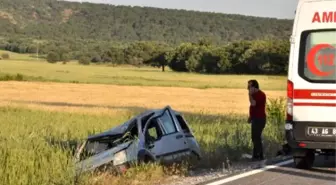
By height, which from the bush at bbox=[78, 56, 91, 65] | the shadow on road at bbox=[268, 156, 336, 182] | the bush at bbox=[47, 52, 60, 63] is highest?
the shadow on road at bbox=[268, 156, 336, 182]

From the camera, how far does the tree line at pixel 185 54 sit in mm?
103938

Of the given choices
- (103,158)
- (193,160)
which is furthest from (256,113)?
(103,158)

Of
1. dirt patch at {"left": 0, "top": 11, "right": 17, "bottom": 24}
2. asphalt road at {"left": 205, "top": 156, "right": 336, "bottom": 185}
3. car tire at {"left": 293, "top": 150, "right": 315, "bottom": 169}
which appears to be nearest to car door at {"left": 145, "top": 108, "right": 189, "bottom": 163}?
asphalt road at {"left": 205, "top": 156, "right": 336, "bottom": 185}

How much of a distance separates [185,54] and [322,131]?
363 feet

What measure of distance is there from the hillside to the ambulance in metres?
162

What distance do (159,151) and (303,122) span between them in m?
2.63

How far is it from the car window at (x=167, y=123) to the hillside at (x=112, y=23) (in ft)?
527

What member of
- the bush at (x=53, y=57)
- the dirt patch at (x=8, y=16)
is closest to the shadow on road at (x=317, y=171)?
the bush at (x=53, y=57)

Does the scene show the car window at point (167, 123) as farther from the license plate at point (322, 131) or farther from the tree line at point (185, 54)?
the tree line at point (185, 54)

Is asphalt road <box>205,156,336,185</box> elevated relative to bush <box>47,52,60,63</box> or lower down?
elevated

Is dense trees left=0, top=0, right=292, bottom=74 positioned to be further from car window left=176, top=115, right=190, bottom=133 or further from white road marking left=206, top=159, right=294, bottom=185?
white road marking left=206, top=159, right=294, bottom=185

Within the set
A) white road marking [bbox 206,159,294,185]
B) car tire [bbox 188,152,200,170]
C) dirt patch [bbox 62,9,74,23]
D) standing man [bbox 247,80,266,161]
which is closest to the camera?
white road marking [bbox 206,159,294,185]

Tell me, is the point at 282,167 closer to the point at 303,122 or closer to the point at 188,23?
the point at 303,122

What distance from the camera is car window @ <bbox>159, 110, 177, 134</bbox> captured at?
12.3 metres
